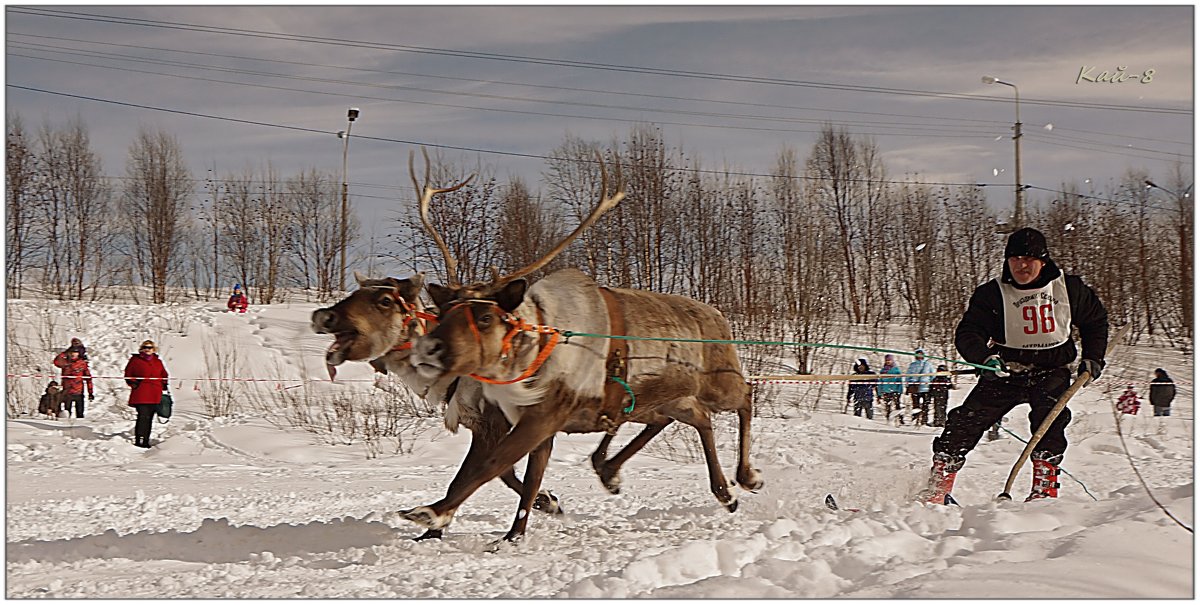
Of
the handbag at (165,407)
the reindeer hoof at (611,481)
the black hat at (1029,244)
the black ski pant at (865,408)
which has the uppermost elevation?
the black hat at (1029,244)

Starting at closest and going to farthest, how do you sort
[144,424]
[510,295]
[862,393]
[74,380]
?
[510,295] < [144,424] < [862,393] < [74,380]

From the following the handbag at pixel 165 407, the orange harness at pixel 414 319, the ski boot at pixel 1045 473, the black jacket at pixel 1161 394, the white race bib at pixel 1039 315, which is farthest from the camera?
the handbag at pixel 165 407

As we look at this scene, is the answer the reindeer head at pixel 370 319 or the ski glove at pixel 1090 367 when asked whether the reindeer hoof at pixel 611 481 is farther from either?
the ski glove at pixel 1090 367

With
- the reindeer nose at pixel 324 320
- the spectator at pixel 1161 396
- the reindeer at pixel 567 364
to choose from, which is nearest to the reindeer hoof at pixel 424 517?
the reindeer at pixel 567 364

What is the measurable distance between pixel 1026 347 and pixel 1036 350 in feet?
0.17

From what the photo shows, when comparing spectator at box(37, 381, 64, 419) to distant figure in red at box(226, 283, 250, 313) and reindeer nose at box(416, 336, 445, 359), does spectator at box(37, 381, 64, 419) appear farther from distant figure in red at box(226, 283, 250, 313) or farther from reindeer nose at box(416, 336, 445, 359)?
reindeer nose at box(416, 336, 445, 359)

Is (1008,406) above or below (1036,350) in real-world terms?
below

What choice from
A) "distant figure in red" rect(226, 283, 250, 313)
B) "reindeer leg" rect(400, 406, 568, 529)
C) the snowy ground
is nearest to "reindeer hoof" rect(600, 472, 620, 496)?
the snowy ground

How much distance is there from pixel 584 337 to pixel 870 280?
17.3 meters

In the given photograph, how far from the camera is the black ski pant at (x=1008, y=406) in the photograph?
18.0 feet

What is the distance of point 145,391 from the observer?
10828mm

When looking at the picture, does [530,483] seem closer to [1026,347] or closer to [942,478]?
[942,478]

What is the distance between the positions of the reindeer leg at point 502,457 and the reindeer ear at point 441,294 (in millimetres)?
684

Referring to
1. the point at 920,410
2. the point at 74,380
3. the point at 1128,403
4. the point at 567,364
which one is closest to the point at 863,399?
the point at 920,410
